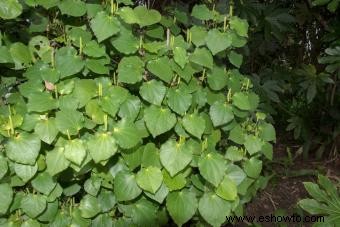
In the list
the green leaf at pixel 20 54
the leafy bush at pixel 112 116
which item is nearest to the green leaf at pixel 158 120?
the leafy bush at pixel 112 116

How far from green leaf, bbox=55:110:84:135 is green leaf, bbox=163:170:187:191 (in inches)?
14.0

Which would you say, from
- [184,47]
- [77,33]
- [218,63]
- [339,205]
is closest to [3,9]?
[77,33]

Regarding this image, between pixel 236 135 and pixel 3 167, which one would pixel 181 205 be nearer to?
pixel 236 135

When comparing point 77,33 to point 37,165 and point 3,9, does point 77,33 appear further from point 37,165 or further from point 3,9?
point 37,165

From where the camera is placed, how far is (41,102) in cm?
131

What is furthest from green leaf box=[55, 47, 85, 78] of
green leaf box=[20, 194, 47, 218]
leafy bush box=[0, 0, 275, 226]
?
green leaf box=[20, 194, 47, 218]

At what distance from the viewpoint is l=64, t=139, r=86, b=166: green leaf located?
1281 mm

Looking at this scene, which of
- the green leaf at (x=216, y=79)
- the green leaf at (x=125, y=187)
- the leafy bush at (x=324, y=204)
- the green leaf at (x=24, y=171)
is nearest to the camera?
the green leaf at (x=24, y=171)

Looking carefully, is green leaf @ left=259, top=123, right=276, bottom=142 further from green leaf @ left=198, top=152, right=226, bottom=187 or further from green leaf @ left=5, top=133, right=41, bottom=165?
green leaf @ left=5, top=133, right=41, bottom=165

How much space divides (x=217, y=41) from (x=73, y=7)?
50cm

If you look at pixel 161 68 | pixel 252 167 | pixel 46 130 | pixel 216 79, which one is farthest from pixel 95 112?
pixel 252 167

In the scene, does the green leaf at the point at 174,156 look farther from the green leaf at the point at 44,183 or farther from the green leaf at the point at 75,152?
the green leaf at the point at 44,183

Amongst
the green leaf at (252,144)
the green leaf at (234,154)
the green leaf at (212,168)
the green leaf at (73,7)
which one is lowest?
the green leaf at (234,154)

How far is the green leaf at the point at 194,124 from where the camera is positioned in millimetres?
1427
